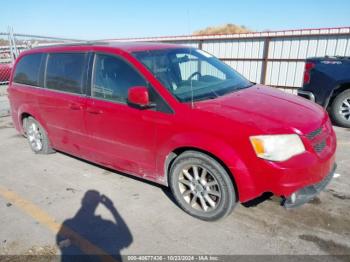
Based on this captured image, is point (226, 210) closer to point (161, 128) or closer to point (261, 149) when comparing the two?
point (261, 149)

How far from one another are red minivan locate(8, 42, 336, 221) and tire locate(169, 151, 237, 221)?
1cm

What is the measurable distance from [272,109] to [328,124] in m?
0.79

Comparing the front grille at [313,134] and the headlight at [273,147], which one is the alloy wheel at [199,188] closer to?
the headlight at [273,147]

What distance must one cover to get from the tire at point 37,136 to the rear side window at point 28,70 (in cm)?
66

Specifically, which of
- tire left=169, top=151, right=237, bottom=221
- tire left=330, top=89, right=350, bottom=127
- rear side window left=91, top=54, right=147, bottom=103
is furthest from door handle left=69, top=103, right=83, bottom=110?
tire left=330, top=89, right=350, bottom=127

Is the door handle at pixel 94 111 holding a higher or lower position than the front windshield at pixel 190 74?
lower

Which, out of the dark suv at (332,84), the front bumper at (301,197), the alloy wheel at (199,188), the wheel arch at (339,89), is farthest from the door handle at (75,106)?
the wheel arch at (339,89)

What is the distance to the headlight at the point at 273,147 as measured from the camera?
9.16 feet

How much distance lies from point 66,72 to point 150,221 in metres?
2.45

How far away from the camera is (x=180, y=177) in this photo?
3406 millimetres

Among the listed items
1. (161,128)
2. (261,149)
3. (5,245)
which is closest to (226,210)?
(261,149)

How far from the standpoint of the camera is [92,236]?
122 inches

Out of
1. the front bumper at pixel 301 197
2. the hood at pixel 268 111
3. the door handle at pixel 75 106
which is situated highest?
the hood at pixel 268 111

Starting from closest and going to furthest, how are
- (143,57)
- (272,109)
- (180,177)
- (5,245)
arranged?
(5,245) < (272,109) < (180,177) < (143,57)
